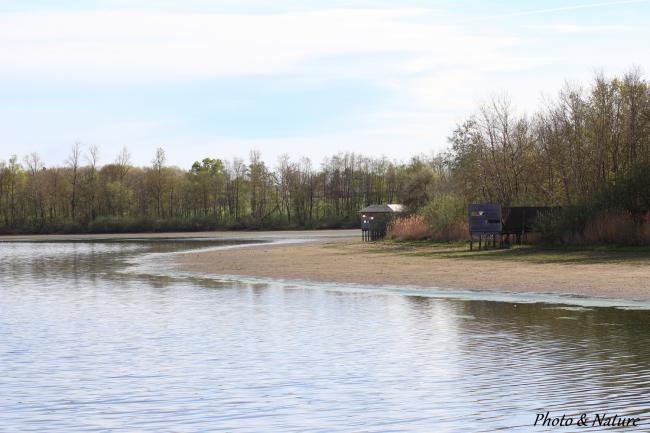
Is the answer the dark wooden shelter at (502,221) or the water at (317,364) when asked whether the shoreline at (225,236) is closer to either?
the dark wooden shelter at (502,221)

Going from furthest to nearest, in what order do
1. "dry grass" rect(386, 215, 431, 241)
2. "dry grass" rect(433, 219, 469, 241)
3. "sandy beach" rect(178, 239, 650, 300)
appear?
"dry grass" rect(386, 215, 431, 241)
"dry grass" rect(433, 219, 469, 241)
"sandy beach" rect(178, 239, 650, 300)

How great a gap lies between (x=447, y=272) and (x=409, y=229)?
2197 centimetres

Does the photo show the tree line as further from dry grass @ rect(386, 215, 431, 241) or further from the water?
the water

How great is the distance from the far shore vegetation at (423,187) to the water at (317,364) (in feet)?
59.9

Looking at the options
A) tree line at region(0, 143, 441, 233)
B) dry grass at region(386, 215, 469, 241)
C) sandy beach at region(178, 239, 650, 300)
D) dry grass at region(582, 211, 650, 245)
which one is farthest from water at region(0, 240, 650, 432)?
tree line at region(0, 143, 441, 233)

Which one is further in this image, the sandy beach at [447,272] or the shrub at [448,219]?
the shrub at [448,219]

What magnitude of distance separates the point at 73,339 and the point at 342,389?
22.5ft

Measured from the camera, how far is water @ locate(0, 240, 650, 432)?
9484 millimetres

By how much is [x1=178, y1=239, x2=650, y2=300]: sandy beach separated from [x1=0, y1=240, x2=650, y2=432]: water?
2944 mm

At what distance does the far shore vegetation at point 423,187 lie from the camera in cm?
3697

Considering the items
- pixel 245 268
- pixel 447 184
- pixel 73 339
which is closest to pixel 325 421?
pixel 73 339

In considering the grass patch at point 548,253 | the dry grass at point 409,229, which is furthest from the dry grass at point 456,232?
the dry grass at point 409,229

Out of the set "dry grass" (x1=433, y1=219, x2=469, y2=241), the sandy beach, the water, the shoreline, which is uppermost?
"dry grass" (x1=433, y1=219, x2=469, y2=241)

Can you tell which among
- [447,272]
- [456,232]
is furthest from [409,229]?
[447,272]
